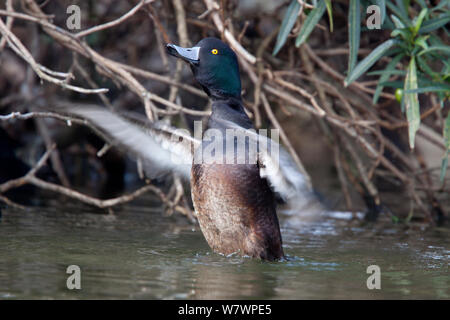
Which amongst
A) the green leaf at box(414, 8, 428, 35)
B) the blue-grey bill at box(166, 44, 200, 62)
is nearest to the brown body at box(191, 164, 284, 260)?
the blue-grey bill at box(166, 44, 200, 62)

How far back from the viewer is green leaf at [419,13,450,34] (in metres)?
4.63

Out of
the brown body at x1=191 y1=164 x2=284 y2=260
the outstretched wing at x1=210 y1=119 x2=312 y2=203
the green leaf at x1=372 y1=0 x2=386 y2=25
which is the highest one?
the green leaf at x1=372 y1=0 x2=386 y2=25

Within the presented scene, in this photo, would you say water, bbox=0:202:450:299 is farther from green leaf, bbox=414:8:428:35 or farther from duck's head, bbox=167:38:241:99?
green leaf, bbox=414:8:428:35

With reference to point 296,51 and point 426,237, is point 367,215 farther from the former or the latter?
point 296,51

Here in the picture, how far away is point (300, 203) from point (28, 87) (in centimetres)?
430

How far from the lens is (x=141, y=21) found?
8352 mm

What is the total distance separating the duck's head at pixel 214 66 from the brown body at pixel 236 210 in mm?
583

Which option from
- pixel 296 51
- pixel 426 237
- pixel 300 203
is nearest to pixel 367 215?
pixel 426 237

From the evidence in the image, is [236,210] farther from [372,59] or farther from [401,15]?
[401,15]

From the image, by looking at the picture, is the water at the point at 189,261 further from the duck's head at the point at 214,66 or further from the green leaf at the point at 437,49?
the green leaf at the point at 437,49

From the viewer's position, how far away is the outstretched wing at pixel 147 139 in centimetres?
445

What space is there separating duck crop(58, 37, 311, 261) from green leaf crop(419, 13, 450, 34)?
1.32 m

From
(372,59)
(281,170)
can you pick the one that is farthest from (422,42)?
(281,170)

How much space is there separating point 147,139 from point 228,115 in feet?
2.01
